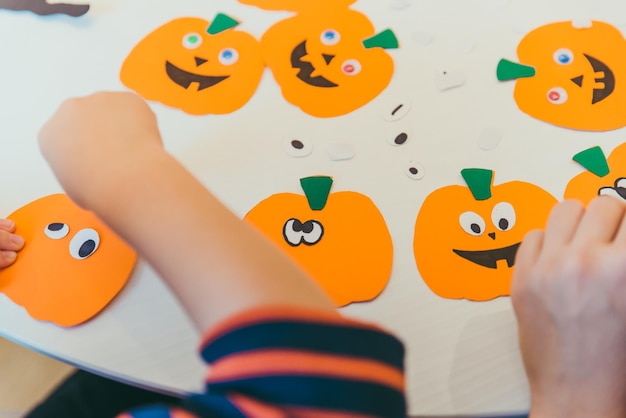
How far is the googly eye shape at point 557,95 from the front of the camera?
53cm

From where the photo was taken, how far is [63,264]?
0.46m

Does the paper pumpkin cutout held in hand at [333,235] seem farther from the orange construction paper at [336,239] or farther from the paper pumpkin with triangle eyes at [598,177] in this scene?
the paper pumpkin with triangle eyes at [598,177]

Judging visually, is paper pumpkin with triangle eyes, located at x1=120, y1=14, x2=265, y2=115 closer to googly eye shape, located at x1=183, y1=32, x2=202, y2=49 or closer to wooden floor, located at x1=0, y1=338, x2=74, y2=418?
googly eye shape, located at x1=183, y1=32, x2=202, y2=49

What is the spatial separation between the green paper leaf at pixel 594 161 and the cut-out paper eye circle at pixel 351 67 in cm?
23

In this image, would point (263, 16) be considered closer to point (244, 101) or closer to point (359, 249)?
point (244, 101)

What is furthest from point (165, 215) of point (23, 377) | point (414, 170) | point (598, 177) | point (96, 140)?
point (23, 377)

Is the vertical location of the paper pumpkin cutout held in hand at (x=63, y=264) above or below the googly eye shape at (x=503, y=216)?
below

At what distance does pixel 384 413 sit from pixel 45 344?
11.1 inches

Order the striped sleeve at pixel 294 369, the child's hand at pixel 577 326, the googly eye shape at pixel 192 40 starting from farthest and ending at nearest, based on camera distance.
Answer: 1. the googly eye shape at pixel 192 40
2. the child's hand at pixel 577 326
3. the striped sleeve at pixel 294 369

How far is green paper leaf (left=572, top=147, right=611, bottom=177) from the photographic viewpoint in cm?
49

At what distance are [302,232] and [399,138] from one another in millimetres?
137

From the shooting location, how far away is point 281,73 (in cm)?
57

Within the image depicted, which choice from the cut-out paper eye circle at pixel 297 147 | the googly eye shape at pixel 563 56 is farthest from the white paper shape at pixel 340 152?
the googly eye shape at pixel 563 56

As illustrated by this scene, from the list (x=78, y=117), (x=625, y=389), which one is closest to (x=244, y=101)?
(x=78, y=117)
